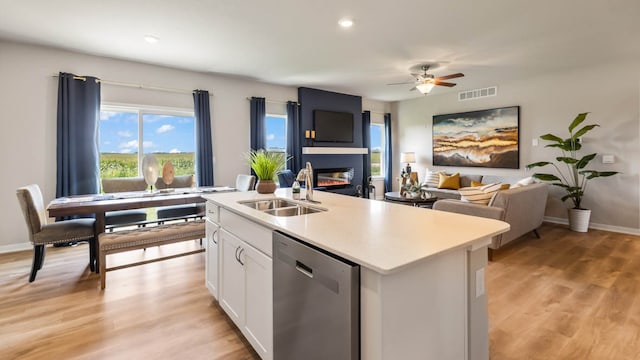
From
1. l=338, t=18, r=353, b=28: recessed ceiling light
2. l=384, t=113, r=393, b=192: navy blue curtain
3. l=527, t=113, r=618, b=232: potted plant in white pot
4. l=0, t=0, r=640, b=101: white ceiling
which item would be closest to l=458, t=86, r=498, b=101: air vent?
l=0, t=0, r=640, b=101: white ceiling

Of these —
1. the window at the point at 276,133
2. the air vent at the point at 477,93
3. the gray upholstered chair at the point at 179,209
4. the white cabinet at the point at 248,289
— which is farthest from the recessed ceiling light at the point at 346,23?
the air vent at the point at 477,93

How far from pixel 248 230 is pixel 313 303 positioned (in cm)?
71

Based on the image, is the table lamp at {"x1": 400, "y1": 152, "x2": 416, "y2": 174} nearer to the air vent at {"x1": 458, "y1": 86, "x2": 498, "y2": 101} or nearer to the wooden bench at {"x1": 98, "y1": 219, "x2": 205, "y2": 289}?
the air vent at {"x1": 458, "y1": 86, "x2": 498, "y2": 101}

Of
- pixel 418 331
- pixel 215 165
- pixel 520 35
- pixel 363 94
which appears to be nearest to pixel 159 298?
pixel 418 331

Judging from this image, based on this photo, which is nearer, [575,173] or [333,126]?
[575,173]

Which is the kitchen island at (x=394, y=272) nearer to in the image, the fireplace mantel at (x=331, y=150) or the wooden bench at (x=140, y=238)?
the wooden bench at (x=140, y=238)

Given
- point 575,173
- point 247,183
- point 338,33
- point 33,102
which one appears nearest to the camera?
point 338,33

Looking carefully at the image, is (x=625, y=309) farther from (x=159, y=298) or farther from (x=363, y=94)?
(x=363, y=94)

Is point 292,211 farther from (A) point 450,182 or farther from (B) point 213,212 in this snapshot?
(A) point 450,182

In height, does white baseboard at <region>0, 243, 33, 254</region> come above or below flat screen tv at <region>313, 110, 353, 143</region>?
below

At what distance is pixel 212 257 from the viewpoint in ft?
7.97

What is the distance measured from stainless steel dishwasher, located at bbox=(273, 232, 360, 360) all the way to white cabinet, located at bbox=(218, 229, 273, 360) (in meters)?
0.09

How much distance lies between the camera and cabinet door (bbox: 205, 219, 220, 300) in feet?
7.67

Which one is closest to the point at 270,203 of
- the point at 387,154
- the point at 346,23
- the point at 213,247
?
the point at 213,247
